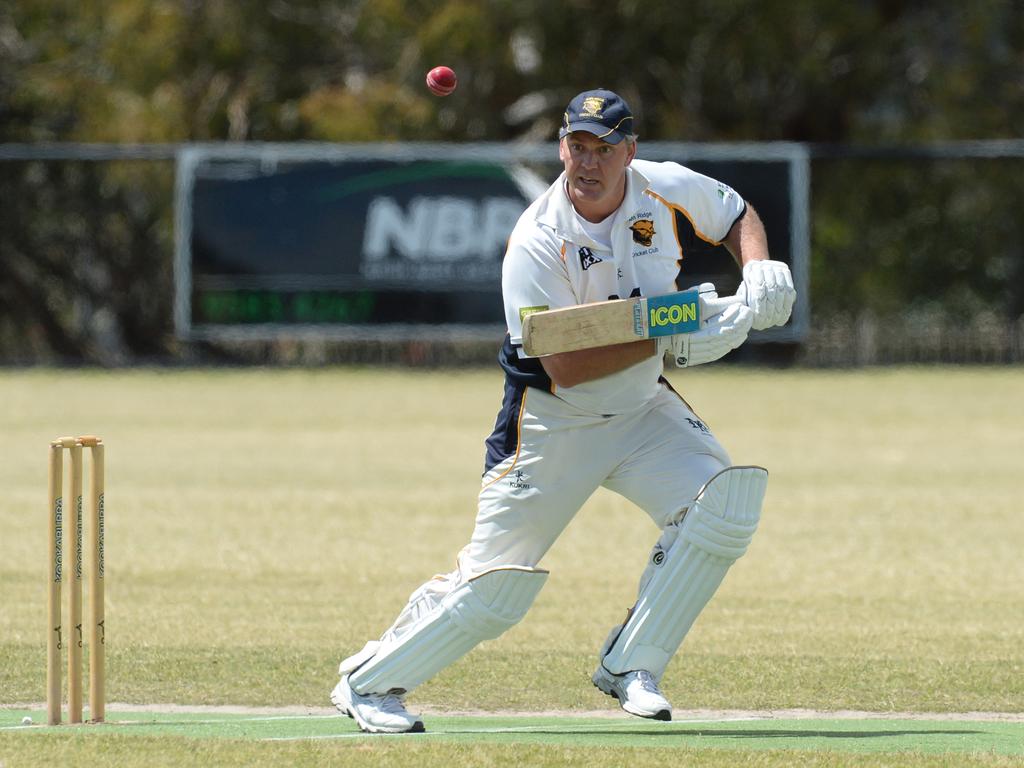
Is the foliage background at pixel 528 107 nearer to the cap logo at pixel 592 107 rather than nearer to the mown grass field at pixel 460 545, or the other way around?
the mown grass field at pixel 460 545

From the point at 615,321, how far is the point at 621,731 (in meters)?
1.14

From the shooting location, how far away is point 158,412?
55.4ft

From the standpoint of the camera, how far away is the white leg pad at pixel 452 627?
195 inches

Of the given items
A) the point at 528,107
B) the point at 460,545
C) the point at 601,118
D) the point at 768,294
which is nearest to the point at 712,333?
the point at 768,294

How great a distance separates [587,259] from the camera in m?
5.00

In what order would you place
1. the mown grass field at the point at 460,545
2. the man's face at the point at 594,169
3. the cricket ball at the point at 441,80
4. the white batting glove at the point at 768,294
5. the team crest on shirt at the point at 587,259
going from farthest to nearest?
the mown grass field at the point at 460,545
the cricket ball at the point at 441,80
the team crest on shirt at the point at 587,259
the man's face at the point at 594,169
the white batting glove at the point at 768,294

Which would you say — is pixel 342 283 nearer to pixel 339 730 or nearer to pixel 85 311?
pixel 85 311

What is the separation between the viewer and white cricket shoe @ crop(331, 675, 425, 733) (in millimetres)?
5008

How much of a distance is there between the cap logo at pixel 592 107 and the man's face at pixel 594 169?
47mm

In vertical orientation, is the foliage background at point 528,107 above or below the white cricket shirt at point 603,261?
above

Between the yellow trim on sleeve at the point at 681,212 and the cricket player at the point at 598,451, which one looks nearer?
the cricket player at the point at 598,451

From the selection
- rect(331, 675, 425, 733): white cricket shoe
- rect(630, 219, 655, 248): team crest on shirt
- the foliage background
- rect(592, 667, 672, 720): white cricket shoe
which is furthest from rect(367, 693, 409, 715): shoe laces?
the foliage background

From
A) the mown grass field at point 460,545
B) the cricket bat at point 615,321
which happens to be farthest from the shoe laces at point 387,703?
the cricket bat at point 615,321

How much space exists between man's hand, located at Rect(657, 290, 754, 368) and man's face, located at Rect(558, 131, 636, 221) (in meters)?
0.36
